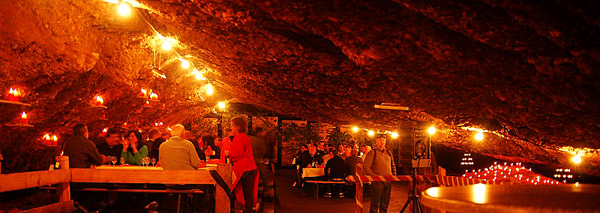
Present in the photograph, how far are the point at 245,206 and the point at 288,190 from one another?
7.60 m

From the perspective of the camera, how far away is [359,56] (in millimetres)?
5520

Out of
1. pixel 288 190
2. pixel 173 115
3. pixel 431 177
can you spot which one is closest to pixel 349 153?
pixel 288 190

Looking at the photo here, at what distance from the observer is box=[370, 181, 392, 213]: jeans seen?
8039 millimetres

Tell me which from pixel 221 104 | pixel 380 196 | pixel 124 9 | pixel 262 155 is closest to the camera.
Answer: pixel 124 9

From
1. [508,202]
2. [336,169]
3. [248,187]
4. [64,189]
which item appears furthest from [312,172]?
[508,202]

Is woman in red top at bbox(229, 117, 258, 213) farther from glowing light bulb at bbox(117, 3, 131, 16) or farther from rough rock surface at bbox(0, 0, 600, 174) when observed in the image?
glowing light bulb at bbox(117, 3, 131, 16)

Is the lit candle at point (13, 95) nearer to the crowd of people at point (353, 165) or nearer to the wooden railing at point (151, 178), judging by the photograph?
the wooden railing at point (151, 178)

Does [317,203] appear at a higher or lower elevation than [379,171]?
lower

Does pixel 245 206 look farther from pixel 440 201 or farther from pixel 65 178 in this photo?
pixel 440 201

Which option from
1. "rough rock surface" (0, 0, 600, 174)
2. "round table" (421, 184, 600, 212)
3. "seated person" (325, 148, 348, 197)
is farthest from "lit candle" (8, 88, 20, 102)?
"seated person" (325, 148, 348, 197)

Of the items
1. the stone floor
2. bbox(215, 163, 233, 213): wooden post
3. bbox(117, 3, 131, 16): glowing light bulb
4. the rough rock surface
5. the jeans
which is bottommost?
the stone floor

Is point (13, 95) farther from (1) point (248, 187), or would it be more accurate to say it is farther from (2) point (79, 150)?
(1) point (248, 187)

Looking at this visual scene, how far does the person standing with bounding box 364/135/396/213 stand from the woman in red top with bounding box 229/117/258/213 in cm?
229

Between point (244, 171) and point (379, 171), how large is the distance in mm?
2738
